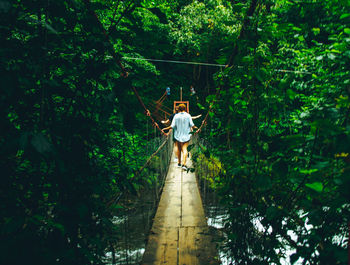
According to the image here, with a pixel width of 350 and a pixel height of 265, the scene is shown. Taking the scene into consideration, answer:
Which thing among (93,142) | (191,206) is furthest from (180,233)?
(93,142)

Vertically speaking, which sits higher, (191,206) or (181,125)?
(181,125)

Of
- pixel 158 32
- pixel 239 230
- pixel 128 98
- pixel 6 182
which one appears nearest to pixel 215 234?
pixel 239 230

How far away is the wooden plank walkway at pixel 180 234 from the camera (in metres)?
1.79

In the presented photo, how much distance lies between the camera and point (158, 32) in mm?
8391

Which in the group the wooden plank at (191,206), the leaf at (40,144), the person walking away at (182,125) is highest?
the person walking away at (182,125)

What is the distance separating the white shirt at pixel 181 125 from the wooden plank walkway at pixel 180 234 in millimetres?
1213

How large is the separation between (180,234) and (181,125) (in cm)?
244

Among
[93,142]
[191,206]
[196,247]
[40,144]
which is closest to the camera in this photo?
[40,144]

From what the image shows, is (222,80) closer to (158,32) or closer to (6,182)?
(6,182)

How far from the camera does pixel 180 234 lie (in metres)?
2.17

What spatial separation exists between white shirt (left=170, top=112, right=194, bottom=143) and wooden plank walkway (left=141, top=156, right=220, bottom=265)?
121cm

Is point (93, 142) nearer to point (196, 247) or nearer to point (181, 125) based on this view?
point (196, 247)

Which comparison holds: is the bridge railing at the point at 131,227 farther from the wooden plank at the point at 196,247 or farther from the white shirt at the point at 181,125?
the white shirt at the point at 181,125

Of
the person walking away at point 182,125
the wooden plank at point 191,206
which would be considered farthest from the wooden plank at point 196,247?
the person walking away at point 182,125
